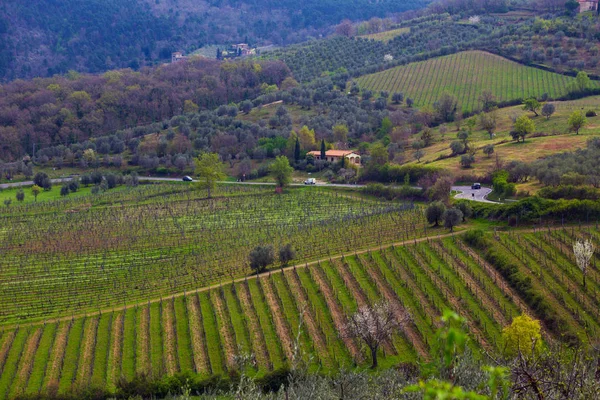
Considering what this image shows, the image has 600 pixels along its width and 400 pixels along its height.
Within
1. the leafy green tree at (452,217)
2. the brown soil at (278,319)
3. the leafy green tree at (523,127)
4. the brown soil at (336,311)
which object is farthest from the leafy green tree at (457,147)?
the brown soil at (278,319)

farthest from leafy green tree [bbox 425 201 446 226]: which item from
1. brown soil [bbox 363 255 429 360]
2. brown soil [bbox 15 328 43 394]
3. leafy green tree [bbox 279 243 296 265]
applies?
brown soil [bbox 15 328 43 394]

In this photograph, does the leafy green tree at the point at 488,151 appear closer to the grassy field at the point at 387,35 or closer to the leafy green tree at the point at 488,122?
the leafy green tree at the point at 488,122

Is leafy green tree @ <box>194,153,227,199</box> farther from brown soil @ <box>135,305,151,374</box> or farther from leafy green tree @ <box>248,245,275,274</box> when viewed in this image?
brown soil @ <box>135,305,151,374</box>

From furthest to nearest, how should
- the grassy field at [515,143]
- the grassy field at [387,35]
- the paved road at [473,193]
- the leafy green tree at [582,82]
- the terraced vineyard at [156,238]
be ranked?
the grassy field at [387,35] → the leafy green tree at [582,82] → the grassy field at [515,143] → the paved road at [473,193] → the terraced vineyard at [156,238]

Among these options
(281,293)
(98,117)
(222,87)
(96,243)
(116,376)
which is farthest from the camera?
(222,87)

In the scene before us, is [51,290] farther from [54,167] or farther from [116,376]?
[54,167]

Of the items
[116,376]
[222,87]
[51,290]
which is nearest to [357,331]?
[116,376]
